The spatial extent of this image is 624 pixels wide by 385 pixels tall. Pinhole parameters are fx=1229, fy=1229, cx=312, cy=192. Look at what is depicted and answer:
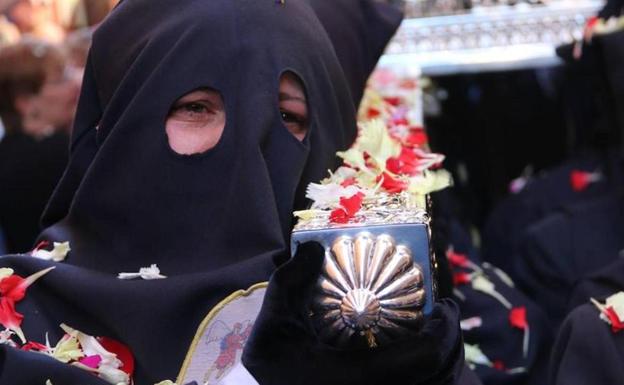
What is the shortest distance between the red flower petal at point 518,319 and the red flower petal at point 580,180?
3.08 feet

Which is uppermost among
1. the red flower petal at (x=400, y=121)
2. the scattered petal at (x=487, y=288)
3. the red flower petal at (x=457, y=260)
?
the red flower petal at (x=400, y=121)

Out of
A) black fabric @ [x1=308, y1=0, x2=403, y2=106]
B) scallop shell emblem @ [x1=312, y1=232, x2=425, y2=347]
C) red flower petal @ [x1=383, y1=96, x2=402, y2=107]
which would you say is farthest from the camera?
red flower petal @ [x1=383, y1=96, x2=402, y2=107]

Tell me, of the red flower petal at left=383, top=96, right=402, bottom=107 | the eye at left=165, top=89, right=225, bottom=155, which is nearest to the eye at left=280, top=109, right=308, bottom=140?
the eye at left=165, top=89, right=225, bottom=155

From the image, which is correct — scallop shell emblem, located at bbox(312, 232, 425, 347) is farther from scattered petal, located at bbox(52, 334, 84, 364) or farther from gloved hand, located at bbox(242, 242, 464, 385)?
scattered petal, located at bbox(52, 334, 84, 364)

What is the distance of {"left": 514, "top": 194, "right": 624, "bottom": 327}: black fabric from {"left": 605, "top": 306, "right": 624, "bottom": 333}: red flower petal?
1.19 metres

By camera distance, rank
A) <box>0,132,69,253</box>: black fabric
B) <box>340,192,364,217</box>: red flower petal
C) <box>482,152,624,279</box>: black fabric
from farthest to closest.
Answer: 1. <box>482,152,624,279</box>: black fabric
2. <box>0,132,69,253</box>: black fabric
3. <box>340,192,364,217</box>: red flower petal

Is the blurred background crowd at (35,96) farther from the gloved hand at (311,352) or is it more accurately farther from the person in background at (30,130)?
the gloved hand at (311,352)

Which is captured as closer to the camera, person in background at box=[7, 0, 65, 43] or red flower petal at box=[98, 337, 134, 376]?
red flower petal at box=[98, 337, 134, 376]

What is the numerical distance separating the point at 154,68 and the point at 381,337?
35.2 inches

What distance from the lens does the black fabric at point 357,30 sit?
3018 mm

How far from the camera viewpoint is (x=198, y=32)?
2.51m

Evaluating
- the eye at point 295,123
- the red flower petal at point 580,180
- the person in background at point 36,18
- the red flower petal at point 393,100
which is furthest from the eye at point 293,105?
the person in background at point 36,18

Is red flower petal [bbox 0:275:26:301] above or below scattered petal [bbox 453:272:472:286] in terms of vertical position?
above

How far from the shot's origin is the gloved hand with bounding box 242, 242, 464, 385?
1955 millimetres
